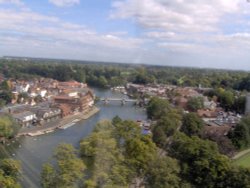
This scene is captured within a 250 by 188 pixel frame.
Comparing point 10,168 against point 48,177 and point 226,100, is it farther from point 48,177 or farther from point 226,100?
point 226,100

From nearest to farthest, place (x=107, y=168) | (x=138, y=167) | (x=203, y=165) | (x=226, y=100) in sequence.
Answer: (x=107, y=168)
(x=138, y=167)
(x=203, y=165)
(x=226, y=100)

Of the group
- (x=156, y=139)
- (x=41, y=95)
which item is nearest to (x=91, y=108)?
(x=41, y=95)

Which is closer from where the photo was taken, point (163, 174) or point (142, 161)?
point (163, 174)

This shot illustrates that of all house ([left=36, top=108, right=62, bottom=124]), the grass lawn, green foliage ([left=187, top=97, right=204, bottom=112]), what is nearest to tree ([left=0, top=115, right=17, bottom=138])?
house ([left=36, top=108, right=62, bottom=124])

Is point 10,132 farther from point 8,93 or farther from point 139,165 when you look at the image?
point 8,93

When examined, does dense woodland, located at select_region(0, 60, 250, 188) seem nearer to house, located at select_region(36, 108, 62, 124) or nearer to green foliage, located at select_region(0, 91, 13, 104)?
house, located at select_region(36, 108, 62, 124)

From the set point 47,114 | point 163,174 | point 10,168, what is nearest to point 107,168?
point 163,174
